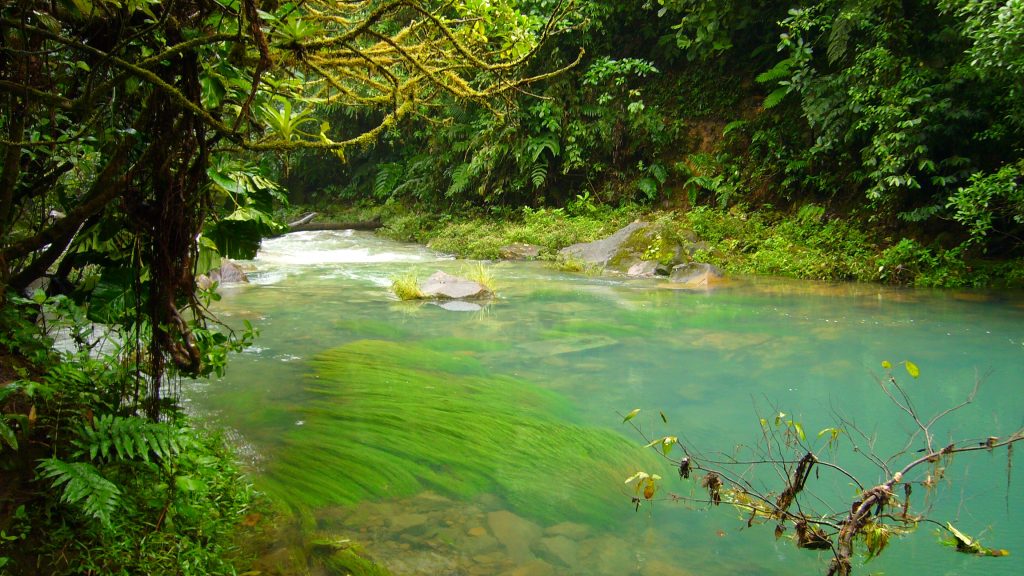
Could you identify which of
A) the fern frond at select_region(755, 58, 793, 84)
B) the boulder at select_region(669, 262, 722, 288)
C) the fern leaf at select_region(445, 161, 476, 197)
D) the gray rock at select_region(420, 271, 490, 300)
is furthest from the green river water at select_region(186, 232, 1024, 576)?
the fern leaf at select_region(445, 161, 476, 197)

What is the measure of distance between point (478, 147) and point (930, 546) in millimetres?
14323

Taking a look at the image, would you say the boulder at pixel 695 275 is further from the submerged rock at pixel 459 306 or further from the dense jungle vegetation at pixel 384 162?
the submerged rock at pixel 459 306

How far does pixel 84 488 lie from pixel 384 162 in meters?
20.3

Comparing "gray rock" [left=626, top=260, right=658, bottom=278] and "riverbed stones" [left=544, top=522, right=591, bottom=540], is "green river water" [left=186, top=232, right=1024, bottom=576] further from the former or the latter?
"gray rock" [left=626, top=260, right=658, bottom=278]

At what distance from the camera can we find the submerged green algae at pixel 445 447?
3.04 metres

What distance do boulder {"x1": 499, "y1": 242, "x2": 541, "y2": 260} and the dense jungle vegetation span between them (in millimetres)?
373

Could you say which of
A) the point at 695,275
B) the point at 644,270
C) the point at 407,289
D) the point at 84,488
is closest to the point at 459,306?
the point at 407,289

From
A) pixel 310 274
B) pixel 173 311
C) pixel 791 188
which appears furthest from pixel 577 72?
pixel 173 311

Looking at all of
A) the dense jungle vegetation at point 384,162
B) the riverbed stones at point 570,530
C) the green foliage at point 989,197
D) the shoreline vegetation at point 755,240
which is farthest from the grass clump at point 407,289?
the green foliage at point 989,197

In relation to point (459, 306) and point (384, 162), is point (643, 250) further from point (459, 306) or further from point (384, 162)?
point (384, 162)

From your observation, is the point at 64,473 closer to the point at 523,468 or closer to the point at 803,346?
the point at 523,468

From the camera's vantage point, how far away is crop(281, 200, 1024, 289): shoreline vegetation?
29.5 ft

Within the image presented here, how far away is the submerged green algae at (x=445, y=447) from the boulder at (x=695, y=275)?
5.59m

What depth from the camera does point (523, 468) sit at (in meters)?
3.34
